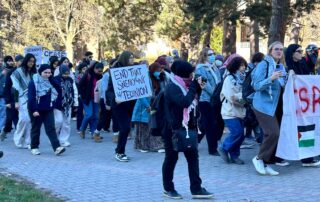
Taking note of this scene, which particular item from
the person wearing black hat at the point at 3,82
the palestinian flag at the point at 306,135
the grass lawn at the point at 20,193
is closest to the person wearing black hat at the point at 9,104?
the person wearing black hat at the point at 3,82

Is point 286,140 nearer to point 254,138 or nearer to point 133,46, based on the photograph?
point 254,138

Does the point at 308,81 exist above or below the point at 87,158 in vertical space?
above

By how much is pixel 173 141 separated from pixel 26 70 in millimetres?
5700

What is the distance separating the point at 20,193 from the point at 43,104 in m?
3.40

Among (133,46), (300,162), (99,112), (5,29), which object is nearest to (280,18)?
(99,112)

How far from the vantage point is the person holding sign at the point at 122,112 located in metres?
10.0

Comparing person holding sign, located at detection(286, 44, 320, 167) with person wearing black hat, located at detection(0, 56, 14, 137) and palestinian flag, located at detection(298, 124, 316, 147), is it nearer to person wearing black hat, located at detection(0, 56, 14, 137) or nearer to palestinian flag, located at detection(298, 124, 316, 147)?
palestinian flag, located at detection(298, 124, 316, 147)

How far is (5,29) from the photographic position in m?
44.4

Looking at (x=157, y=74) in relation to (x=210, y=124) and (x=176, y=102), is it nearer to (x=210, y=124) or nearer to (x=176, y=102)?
(x=210, y=124)

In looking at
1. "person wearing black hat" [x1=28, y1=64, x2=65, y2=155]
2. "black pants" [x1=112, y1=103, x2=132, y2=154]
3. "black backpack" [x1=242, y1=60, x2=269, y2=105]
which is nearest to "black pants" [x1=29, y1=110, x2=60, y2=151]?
"person wearing black hat" [x1=28, y1=64, x2=65, y2=155]

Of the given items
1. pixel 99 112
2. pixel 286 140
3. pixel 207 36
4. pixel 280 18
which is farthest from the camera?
pixel 207 36

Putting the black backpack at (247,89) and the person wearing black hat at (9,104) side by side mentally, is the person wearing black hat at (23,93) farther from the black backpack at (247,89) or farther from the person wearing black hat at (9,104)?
the black backpack at (247,89)

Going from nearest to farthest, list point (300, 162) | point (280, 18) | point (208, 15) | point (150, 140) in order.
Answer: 1. point (300, 162)
2. point (150, 140)
3. point (280, 18)
4. point (208, 15)

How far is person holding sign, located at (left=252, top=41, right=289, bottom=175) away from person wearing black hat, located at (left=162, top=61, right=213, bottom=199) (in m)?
1.78
